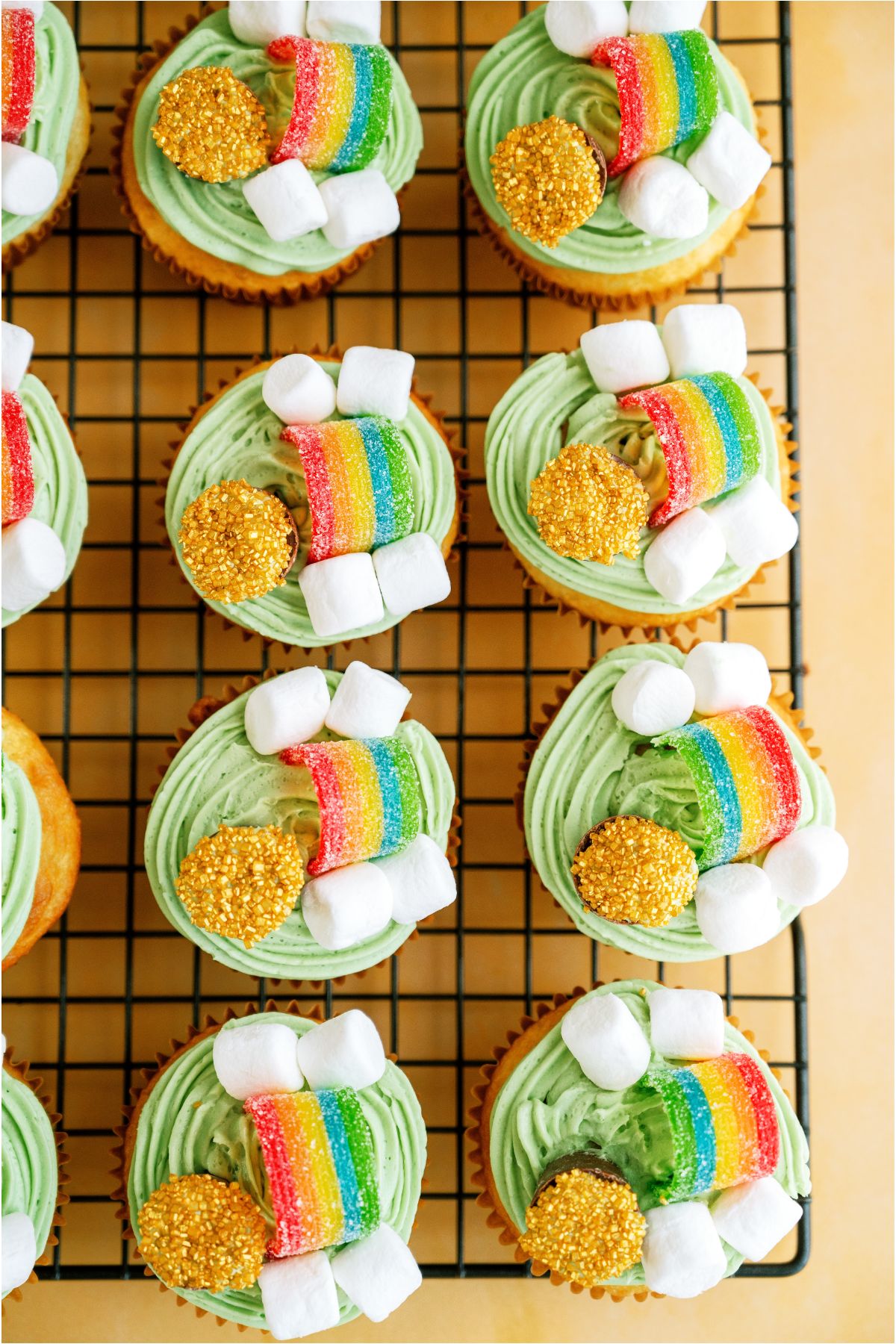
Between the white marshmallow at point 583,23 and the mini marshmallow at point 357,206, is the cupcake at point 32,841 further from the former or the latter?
the white marshmallow at point 583,23

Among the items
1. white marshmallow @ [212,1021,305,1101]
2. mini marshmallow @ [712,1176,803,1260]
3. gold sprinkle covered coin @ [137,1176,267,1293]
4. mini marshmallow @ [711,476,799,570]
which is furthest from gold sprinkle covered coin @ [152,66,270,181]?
mini marshmallow @ [712,1176,803,1260]

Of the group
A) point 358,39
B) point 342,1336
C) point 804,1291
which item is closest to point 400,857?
point 342,1336

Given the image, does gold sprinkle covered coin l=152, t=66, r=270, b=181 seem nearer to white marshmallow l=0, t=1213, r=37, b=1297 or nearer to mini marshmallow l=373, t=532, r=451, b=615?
mini marshmallow l=373, t=532, r=451, b=615

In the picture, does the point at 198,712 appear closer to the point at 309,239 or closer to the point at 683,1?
the point at 309,239

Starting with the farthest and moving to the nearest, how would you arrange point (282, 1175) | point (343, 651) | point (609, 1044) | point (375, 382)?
1. point (343, 651)
2. point (375, 382)
3. point (609, 1044)
4. point (282, 1175)

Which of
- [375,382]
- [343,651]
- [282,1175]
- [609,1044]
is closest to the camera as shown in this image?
[282,1175]

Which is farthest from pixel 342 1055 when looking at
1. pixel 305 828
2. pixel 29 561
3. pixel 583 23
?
pixel 583 23

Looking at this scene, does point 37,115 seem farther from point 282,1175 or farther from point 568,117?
point 282,1175
